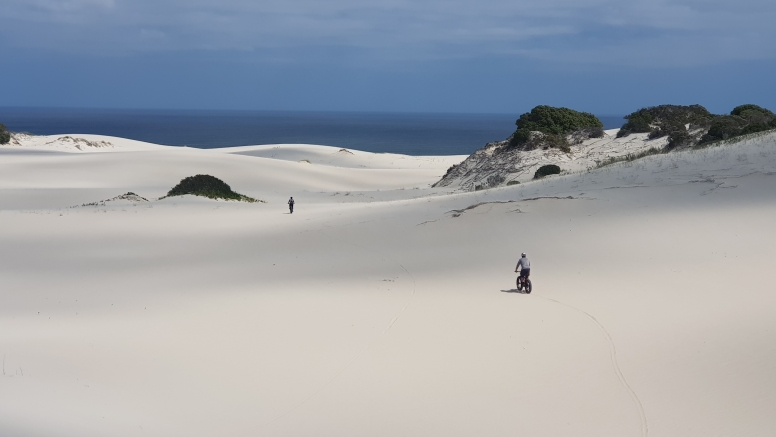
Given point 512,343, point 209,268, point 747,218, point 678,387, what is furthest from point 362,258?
point 678,387

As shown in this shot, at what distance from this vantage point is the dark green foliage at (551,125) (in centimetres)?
3409

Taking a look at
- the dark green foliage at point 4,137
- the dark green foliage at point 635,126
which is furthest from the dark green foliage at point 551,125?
the dark green foliage at point 4,137

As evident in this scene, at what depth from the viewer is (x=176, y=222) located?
20688 mm

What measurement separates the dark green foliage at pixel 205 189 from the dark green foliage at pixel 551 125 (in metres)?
14.0

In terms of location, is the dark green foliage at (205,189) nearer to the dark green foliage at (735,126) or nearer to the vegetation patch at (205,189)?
the vegetation patch at (205,189)

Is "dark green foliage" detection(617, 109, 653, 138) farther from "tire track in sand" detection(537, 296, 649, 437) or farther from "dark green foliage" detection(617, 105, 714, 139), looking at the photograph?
"tire track in sand" detection(537, 296, 649, 437)

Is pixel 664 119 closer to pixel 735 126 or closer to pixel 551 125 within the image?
pixel 551 125

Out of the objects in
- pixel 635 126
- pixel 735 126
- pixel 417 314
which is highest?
pixel 635 126

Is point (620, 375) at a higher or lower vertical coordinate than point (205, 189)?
lower

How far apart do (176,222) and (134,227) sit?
1232 millimetres

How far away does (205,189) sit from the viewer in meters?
28.0

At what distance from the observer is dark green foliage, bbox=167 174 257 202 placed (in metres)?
27.0

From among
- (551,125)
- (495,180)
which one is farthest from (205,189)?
(551,125)

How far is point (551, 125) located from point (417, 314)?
28742 mm
